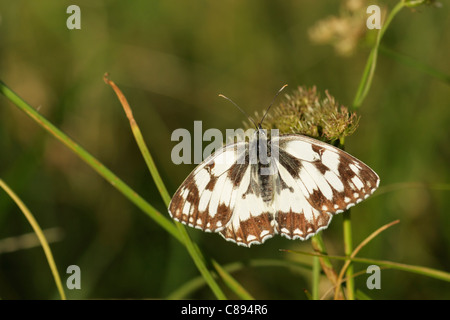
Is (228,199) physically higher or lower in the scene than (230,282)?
higher

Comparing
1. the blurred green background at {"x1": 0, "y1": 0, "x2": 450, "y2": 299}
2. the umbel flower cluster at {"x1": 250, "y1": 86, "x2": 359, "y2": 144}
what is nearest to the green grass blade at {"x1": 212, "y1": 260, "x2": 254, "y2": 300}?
the blurred green background at {"x1": 0, "y1": 0, "x2": 450, "y2": 299}

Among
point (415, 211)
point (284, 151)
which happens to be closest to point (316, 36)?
point (284, 151)

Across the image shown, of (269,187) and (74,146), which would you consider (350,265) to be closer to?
(269,187)

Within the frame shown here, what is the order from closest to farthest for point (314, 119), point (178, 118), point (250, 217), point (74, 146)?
point (74, 146)
point (314, 119)
point (250, 217)
point (178, 118)

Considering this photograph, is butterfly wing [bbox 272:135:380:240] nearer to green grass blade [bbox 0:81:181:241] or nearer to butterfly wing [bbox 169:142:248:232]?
butterfly wing [bbox 169:142:248:232]

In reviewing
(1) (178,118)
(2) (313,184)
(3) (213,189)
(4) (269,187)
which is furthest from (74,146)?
(1) (178,118)

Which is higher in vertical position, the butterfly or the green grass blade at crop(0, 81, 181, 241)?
the green grass blade at crop(0, 81, 181, 241)

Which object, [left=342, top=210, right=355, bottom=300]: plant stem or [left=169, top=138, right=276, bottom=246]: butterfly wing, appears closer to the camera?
[left=342, top=210, right=355, bottom=300]: plant stem
